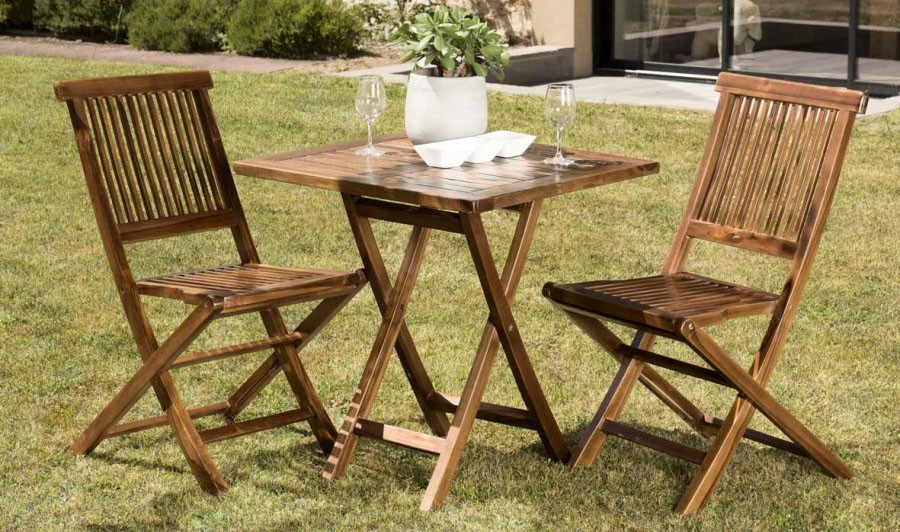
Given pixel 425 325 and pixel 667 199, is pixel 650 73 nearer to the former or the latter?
pixel 667 199

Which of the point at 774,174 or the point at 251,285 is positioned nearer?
the point at 251,285

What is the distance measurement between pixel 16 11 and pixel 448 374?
37.6ft

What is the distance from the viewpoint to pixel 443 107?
4.08 m

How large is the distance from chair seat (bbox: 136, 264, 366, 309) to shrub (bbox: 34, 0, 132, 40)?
405 inches

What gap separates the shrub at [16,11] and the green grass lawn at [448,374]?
6.49 metres

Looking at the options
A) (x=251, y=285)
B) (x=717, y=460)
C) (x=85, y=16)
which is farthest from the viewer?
→ (x=85, y=16)

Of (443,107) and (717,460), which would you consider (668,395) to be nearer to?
(717,460)

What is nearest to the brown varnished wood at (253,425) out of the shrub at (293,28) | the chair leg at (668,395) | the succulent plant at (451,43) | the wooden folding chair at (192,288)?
the wooden folding chair at (192,288)

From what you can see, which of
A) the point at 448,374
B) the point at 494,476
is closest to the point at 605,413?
the point at 494,476

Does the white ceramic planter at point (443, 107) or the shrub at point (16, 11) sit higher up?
the white ceramic planter at point (443, 107)

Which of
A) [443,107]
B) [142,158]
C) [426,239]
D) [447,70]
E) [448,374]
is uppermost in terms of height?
[447,70]

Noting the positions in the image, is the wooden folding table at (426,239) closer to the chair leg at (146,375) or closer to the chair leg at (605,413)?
the chair leg at (605,413)

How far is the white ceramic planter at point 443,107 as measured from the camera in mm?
4066

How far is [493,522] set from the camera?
370cm
